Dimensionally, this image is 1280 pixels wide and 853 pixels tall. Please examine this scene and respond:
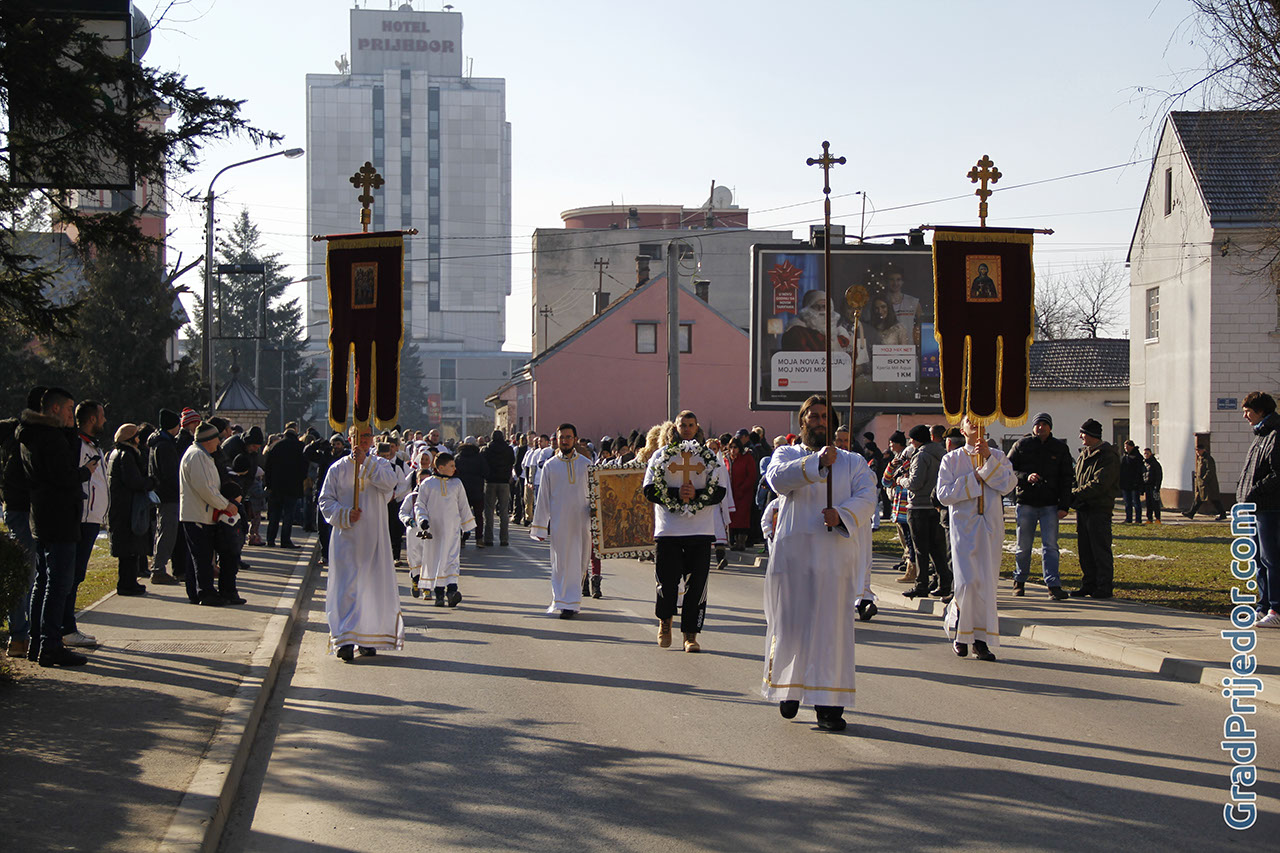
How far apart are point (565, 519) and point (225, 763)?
24.5 feet

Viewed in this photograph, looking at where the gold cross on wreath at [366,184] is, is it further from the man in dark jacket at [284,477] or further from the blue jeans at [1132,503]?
the blue jeans at [1132,503]

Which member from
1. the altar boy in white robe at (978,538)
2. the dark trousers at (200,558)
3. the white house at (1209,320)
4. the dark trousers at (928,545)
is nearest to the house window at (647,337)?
the white house at (1209,320)

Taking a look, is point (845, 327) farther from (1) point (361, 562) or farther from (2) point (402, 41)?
(2) point (402, 41)

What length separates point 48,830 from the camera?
18.9 ft

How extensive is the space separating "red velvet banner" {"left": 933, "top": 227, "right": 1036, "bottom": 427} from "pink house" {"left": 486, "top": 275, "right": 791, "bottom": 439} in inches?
1634

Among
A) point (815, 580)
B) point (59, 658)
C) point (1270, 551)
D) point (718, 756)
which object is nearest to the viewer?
point (718, 756)

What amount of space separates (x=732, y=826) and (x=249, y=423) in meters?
35.3

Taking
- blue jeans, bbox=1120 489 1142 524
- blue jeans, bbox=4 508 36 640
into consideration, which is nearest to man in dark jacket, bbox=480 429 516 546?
blue jeans, bbox=4 508 36 640

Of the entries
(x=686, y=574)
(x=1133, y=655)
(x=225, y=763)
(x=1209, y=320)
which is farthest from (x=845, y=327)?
(x=225, y=763)

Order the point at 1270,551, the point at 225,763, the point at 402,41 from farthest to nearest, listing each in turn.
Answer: the point at 402,41 < the point at 1270,551 < the point at 225,763

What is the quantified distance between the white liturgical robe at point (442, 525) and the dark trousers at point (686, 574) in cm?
403

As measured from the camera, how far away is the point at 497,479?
2470 cm

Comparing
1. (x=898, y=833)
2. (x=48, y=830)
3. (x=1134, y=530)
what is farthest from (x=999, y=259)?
(x=1134, y=530)

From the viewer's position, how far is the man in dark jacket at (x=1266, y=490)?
12.2 meters
